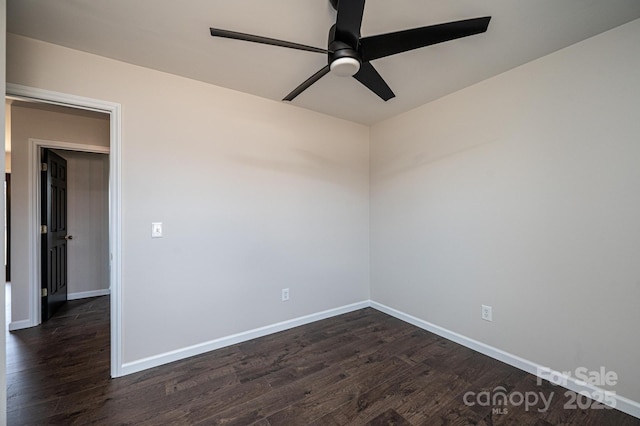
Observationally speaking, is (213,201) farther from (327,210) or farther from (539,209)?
(539,209)

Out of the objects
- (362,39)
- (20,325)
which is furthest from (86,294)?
(362,39)

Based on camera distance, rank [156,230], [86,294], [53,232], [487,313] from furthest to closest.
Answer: [86,294], [53,232], [487,313], [156,230]

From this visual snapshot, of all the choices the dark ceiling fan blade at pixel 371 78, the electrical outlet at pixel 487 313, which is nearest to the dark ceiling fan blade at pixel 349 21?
the dark ceiling fan blade at pixel 371 78

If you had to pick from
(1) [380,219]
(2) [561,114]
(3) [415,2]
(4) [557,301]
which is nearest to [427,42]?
(3) [415,2]

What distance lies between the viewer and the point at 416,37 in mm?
1333

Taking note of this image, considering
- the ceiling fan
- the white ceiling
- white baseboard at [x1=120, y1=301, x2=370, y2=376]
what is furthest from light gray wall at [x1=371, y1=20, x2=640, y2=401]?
the ceiling fan

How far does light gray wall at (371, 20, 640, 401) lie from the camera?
176 centimetres

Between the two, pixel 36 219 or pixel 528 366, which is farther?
pixel 36 219

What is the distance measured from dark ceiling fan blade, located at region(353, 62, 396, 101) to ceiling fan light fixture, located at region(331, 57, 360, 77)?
0.36ft

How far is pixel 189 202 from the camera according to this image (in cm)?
241

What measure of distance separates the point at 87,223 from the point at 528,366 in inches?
222

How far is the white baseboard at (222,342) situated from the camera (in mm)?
2191

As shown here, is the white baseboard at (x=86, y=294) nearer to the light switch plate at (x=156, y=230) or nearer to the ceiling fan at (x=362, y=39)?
the light switch plate at (x=156, y=230)

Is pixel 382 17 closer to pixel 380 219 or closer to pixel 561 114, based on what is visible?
pixel 561 114
